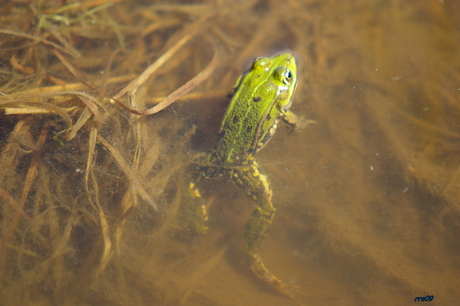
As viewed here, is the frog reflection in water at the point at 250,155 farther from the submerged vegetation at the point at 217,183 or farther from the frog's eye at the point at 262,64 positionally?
the submerged vegetation at the point at 217,183

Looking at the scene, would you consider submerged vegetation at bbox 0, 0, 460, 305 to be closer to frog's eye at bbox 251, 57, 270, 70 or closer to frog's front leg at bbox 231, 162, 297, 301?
frog's front leg at bbox 231, 162, 297, 301

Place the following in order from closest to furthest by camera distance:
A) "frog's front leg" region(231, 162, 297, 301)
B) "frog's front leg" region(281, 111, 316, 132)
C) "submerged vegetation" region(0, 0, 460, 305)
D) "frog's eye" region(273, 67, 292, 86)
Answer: "submerged vegetation" region(0, 0, 460, 305) < "frog's front leg" region(231, 162, 297, 301) < "frog's eye" region(273, 67, 292, 86) < "frog's front leg" region(281, 111, 316, 132)

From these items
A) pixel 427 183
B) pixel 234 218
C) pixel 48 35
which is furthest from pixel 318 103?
pixel 48 35

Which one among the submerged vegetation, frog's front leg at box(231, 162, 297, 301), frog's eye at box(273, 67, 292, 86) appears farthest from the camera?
frog's eye at box(273, 67, 292, 86)

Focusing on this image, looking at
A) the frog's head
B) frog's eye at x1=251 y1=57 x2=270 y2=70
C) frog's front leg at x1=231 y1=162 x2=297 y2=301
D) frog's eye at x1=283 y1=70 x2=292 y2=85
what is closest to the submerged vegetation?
frog's front leg at x1=231 y1=162 x2=297 y2=301

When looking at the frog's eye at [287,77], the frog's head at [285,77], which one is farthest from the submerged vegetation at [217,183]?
the frog's eye at [287,77]

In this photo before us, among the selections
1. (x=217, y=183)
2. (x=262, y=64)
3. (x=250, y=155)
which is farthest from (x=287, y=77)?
(x=217, y=183)
